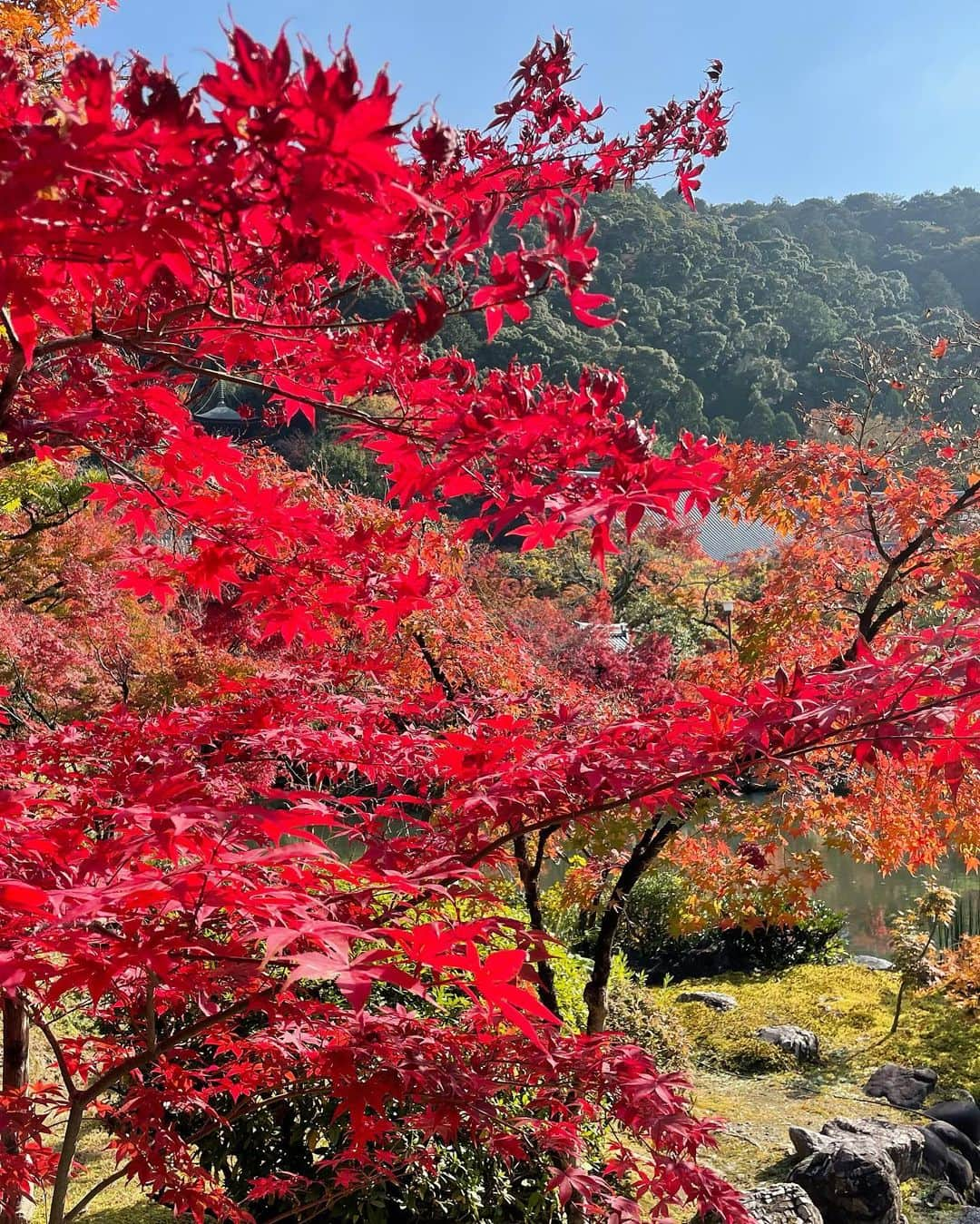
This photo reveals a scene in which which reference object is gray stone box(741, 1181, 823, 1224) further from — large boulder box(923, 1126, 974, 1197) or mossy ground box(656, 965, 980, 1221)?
large boulder box(923, 1126, 974, 1197)

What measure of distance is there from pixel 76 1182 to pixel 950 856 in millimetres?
11623

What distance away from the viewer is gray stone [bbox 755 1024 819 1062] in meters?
6.52

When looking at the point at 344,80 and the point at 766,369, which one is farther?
the point at 766,369

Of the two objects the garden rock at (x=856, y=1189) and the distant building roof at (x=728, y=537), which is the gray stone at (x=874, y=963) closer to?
the garden rock at (x=856, y=1189)

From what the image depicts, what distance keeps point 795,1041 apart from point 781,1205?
3028mm

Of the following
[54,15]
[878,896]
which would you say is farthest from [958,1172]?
[54,15]

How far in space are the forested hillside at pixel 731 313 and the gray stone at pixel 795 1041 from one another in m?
24.2

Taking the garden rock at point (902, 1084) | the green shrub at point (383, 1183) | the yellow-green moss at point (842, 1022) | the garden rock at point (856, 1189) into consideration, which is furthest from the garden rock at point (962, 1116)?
the green shrub at point (383, 1183)

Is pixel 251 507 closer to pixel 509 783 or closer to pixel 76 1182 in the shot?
pixel 509 783

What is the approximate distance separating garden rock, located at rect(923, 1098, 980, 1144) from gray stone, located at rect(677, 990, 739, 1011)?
7.03 ft

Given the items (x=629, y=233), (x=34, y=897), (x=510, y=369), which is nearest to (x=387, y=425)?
(x=510, y=369)

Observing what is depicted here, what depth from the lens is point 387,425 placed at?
164 centimetres

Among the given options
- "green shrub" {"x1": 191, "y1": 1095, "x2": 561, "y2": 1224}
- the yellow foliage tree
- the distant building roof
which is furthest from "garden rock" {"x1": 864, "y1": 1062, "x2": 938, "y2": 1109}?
the distant building roof

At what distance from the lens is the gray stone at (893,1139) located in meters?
4.58
